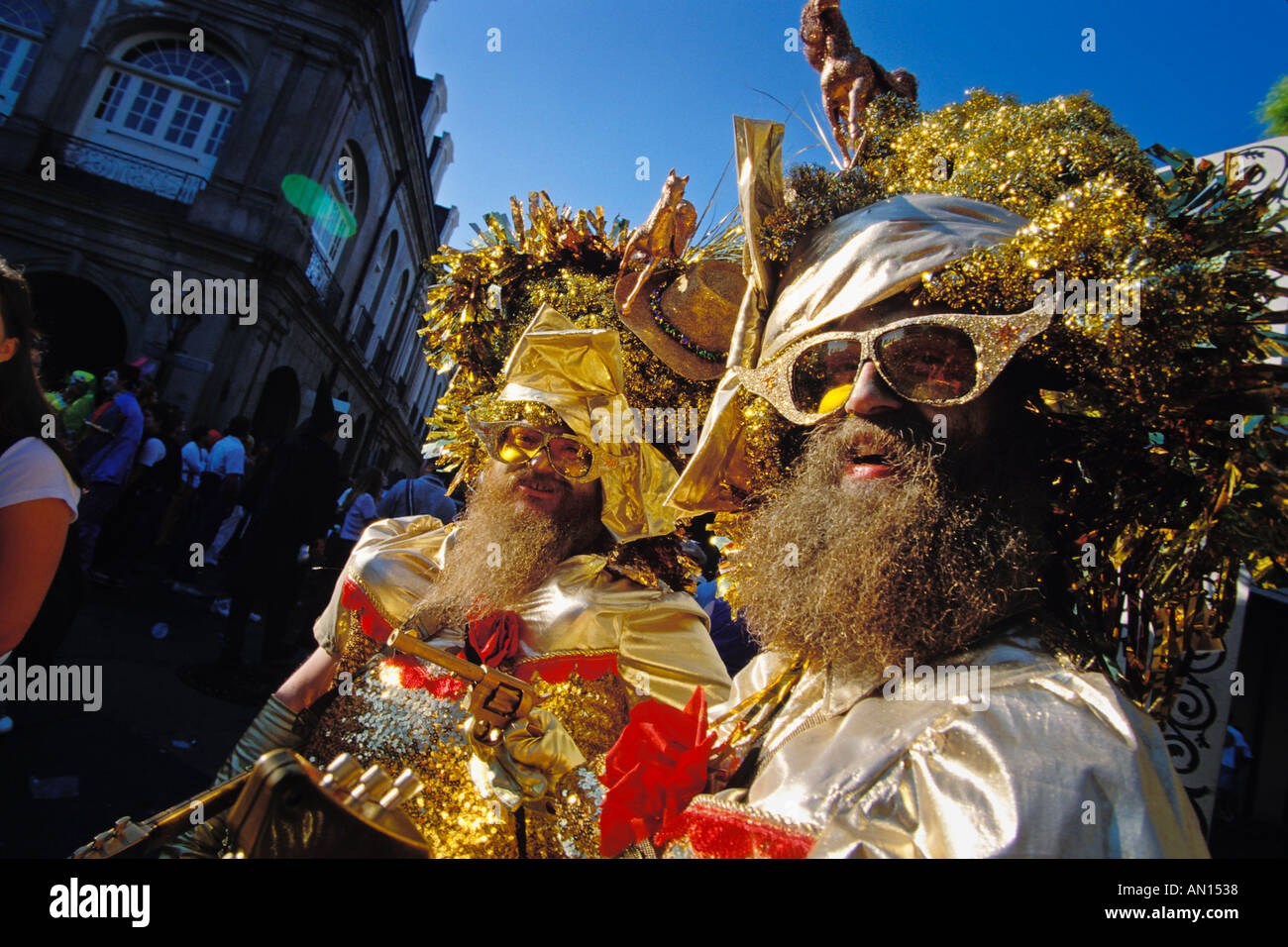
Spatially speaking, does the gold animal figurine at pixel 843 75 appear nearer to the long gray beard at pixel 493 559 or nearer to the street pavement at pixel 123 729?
the long gray beard at pixel 493 559

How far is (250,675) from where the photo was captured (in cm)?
531

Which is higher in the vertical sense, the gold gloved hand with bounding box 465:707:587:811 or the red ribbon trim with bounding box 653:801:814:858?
the red ribbon trim with bounding box 653:801:814:858

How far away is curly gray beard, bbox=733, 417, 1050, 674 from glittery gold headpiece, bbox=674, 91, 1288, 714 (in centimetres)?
15

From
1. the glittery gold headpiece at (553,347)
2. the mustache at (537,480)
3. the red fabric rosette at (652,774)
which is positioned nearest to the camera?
the red fabric rosette at (652,774)

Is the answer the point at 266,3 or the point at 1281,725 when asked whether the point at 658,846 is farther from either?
the point at 266,3

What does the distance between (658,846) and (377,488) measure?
7058mm

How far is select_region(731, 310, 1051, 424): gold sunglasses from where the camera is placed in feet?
4.37

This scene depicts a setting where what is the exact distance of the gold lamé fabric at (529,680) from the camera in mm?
1966

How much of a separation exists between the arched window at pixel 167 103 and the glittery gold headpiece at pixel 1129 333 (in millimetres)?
17702

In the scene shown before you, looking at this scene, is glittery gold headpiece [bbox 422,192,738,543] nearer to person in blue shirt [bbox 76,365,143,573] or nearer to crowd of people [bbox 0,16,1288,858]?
crowd of people [bbox 0,16,1288,858]

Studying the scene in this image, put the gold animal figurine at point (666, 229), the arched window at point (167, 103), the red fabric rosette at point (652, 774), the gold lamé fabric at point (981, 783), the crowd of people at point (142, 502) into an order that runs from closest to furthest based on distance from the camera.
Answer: the gold lamé fabric at point (981, 783), the red fabric rosette at point (652, 774), the crowd of people at point (142, 502), the gold animal figurine at point (666, 229), the arched window at point (167, 103)

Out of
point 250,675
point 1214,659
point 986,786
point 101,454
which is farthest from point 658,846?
Answer: point 101,454

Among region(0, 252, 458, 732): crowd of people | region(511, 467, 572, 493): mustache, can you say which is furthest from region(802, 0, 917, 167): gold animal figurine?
region(0, 252, 458, 732): crowd of people

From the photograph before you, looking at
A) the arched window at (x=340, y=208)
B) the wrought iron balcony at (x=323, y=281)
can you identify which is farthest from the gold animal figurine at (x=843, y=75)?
the arched window at (x=340, y=208)
